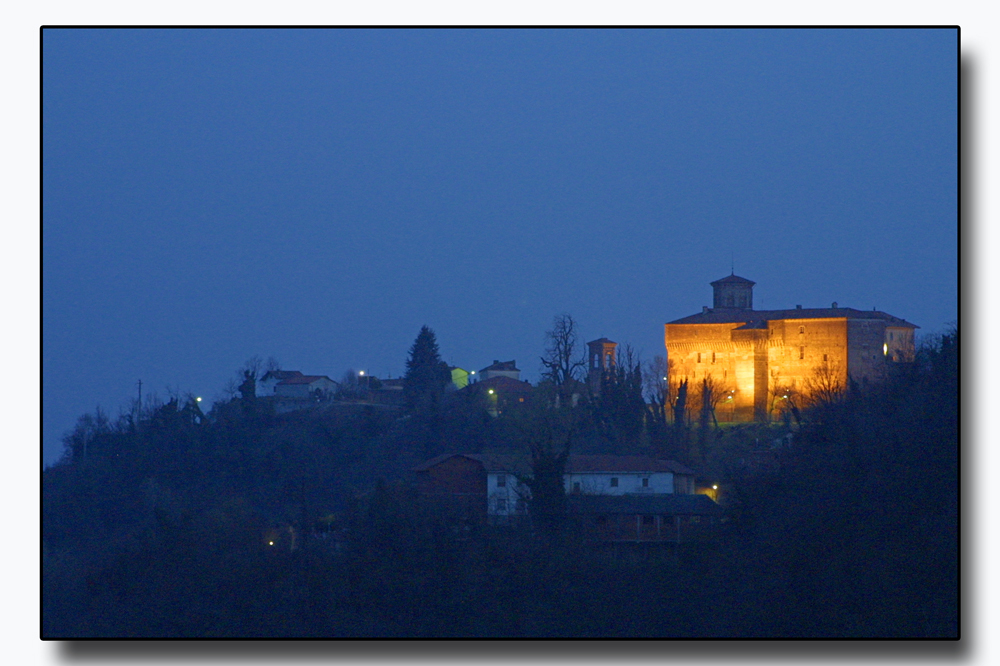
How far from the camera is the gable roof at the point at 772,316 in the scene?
41.5m

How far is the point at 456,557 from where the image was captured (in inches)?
684

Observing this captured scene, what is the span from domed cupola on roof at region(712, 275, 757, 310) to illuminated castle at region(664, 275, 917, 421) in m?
2.49

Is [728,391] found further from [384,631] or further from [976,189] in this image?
[976,189]

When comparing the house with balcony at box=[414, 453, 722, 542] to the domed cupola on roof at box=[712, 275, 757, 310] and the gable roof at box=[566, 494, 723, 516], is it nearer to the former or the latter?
the gable roof at box=[566, 494, 723, 516]

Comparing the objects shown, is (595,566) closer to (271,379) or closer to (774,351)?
(774,351)

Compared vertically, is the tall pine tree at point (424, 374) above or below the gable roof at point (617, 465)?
above

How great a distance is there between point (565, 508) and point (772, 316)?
76.3 ft

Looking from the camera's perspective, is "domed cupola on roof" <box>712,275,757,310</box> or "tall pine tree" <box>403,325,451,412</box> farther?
"domed cupola on roof" <box>712,275,757,310</box>

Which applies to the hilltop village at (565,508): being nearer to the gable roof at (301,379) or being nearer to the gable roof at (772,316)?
the gable roof at (772,316)

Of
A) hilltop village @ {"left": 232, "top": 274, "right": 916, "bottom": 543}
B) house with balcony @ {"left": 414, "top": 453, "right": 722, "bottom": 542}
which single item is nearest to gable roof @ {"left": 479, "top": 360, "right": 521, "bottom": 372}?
hilltop village @ {"left": 232, "top": 274, "right": 916, "bottom": 543}

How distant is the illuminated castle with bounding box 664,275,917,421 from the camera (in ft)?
134

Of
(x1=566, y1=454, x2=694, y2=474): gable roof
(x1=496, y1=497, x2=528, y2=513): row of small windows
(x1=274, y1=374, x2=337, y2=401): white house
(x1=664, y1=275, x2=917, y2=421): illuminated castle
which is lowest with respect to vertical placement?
(x1=496, y1=497, x2=528, y2=513): row of small windows

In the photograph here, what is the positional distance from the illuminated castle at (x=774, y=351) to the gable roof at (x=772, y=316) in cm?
3

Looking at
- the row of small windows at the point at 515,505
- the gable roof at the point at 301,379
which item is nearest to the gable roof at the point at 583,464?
the row of small windows at the point at 515,505
